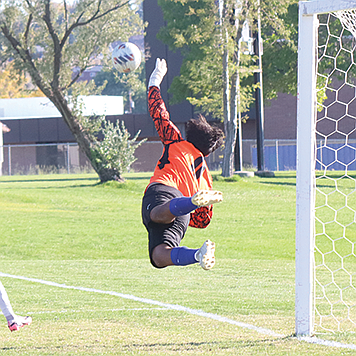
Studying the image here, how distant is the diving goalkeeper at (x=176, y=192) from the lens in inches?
210

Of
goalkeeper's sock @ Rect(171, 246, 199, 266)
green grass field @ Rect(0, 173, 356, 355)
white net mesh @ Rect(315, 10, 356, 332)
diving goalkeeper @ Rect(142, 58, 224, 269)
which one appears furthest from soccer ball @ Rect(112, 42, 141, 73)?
goalkeeper's sock @ Rect(171, 246, 199, 266)

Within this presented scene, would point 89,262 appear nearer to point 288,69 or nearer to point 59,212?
point 59,212

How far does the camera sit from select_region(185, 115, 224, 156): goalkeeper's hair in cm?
618

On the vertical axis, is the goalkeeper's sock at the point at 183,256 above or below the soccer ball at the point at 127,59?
below

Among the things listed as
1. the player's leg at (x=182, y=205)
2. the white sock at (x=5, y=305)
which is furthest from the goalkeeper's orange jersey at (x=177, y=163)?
the white sock at (x=5, y=305)

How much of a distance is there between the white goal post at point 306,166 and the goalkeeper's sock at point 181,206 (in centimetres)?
95

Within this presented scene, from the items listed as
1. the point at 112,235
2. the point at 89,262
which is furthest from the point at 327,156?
the point at 89,262

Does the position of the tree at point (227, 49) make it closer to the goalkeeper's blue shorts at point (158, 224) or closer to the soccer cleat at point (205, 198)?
the goalkeeper's blue shorts at point (158, 224)

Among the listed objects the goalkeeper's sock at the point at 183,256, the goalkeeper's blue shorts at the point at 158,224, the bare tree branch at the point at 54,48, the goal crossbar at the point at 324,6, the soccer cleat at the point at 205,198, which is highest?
the bare tree branch at the point at 54,48

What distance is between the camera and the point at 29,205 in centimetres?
2025

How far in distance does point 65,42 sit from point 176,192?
20.8 meters

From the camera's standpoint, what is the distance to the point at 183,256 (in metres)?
5.33

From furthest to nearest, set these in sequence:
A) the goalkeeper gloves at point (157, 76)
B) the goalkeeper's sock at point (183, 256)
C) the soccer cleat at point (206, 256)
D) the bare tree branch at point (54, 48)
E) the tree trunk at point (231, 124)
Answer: the tree trunk at point (231, 124) → the bare tree branch at point (54, 48) → the goalkeeper gloves at point (157, 76) → the goalkeeper's sock at point (183, 256) → the soccer cleat at point (206, 256)

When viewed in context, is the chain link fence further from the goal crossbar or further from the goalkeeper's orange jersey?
the goal crossbar
